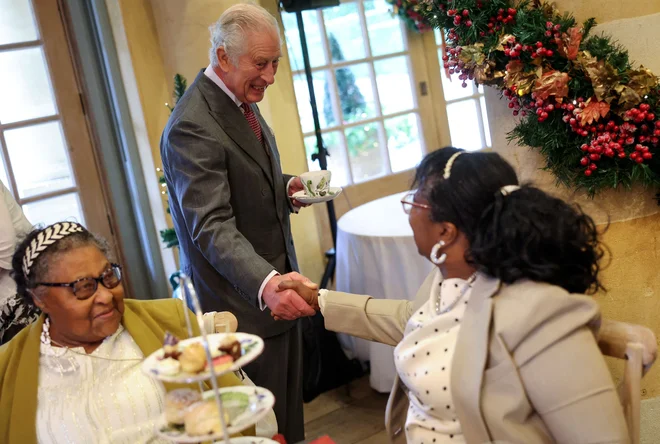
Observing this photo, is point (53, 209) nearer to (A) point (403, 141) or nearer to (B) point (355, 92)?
(B) point (355, 92)

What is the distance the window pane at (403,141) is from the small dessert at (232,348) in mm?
4021

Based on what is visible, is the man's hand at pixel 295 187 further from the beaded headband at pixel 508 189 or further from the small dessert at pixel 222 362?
the small dessert at pixel 222 362

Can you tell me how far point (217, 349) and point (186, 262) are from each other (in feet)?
3.96

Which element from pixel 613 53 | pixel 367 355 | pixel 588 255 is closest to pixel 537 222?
pixel 588 255

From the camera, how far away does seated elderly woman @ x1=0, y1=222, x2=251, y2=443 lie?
158cm

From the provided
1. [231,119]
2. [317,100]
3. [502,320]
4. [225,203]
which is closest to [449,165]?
[502,320]

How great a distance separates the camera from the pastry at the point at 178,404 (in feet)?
3.64

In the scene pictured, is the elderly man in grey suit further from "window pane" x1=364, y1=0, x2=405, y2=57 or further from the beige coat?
"window pane" x1=364, y1=0, x2=405, y2=57

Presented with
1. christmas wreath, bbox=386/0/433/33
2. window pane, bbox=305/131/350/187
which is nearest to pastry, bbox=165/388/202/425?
window pane, bbox=305/131/350/187

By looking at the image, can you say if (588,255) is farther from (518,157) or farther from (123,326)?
(123,326)

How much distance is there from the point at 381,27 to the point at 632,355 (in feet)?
13.0

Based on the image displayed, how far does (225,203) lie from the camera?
6.81ft

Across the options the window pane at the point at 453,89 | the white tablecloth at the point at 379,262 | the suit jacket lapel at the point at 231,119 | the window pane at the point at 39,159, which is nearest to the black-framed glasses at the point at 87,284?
the suit jacket lapel at the point at 231,119

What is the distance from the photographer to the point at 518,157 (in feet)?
7.37
